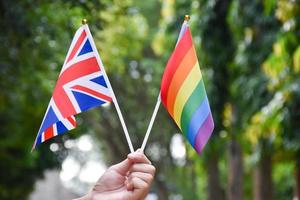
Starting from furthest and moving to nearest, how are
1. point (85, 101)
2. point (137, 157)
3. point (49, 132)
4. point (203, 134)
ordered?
1. point (85, 101)
2. point (49, 132)
3. point (203, 134)
4. point (137, 157)

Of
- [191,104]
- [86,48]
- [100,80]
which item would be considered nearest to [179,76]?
[191,104]

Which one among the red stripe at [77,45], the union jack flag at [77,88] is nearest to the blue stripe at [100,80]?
the union jack flag at [77,88]

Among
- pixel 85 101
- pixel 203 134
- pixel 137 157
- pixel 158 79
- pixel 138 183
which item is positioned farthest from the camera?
pixel 158 79

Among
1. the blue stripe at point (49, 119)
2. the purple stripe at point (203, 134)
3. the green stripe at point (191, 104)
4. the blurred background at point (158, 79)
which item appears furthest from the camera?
the blurred background at point (158, 79)

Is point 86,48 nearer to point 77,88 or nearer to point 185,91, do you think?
point 77,88

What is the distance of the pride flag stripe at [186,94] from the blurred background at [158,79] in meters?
5.39

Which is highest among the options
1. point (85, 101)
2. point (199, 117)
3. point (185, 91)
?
point (85, 101)

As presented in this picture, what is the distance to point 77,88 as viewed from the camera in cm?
720

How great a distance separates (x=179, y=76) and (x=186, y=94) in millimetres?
151

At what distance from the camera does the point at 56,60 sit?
19188mm

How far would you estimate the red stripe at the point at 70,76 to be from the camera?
23.5 ft

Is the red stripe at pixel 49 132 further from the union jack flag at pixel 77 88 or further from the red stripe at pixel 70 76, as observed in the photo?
the red stripe at pixel 70 76

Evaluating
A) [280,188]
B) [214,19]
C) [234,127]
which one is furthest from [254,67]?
[280,188]

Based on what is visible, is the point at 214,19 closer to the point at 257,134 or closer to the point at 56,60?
the point at 56,60
